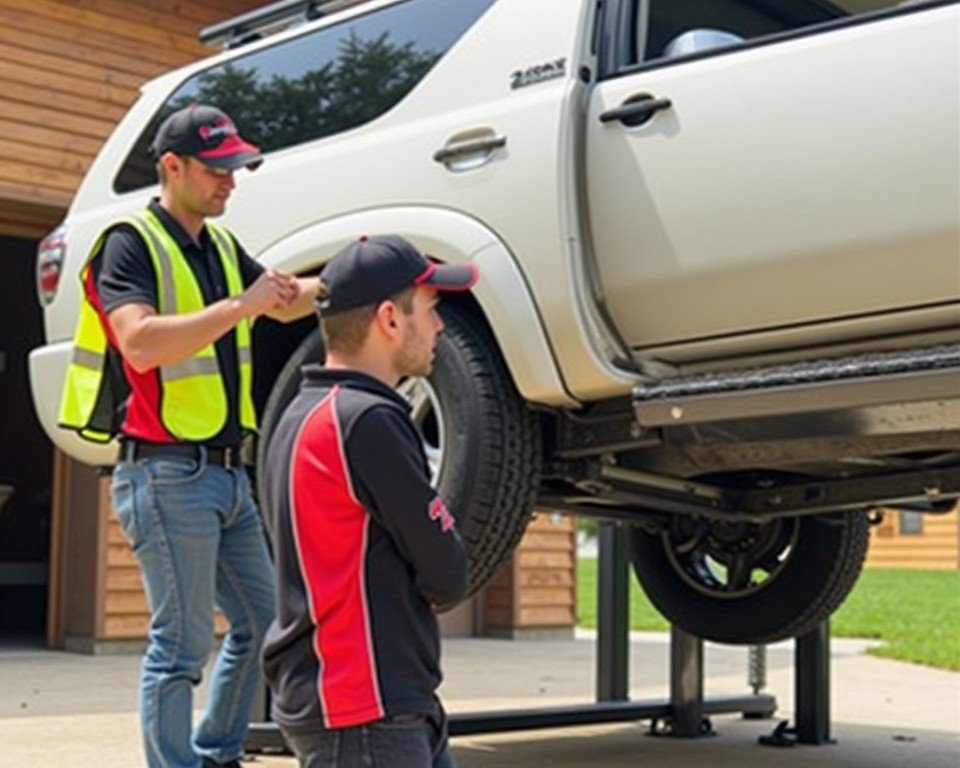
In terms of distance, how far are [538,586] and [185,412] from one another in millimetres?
8934

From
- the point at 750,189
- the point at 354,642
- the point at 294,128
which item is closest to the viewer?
the point at 354,642

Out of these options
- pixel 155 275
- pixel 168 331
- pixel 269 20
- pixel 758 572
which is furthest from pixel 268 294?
pixel 758 572

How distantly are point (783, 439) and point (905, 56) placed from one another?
898 mm

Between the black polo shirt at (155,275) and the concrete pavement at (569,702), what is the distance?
5.36 feet

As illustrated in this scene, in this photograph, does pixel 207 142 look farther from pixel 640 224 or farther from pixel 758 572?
pixel 758 572

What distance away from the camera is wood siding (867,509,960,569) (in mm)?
39344

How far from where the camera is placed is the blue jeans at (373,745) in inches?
88.0

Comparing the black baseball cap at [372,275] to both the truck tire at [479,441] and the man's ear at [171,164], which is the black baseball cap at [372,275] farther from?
the truck tire at [479,441]

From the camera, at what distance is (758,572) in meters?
5.77

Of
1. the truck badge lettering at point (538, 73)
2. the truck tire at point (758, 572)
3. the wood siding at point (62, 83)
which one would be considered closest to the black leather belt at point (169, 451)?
the truck badge lettering at point (538, 73)

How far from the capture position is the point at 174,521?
3.42 meters

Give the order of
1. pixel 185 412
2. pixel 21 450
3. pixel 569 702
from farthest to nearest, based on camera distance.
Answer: pixel 21 450 < pixel 569 702 < pixel 185 412

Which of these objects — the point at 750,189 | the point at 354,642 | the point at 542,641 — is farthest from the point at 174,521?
the point at 542,641

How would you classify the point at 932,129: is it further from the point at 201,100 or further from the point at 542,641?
the point at 542,641
